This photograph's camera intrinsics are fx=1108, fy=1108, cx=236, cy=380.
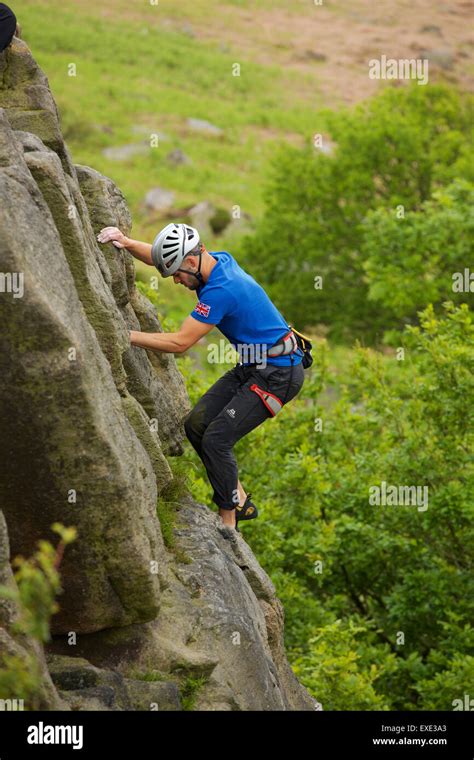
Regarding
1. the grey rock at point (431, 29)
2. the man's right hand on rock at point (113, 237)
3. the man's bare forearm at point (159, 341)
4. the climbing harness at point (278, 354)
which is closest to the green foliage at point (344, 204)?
the climbing harness at point (278, 354)

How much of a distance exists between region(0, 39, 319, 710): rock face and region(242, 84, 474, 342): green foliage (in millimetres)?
30381

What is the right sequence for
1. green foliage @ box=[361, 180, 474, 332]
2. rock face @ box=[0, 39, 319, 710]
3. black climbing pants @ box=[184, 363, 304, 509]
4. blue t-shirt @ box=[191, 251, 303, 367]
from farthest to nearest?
green foliage @ box=[361, 180, 474, 332] → black climbing pants @ box=[184, 363, 304, 509] → blue t-shirt @ box=[191, 251, 303, 367] → rock face @ box=[0, 39, 319, 710]

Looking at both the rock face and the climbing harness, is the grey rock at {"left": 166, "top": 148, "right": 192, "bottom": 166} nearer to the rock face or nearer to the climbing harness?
the rock face

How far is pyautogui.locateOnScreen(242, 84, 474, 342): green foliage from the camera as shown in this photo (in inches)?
1741

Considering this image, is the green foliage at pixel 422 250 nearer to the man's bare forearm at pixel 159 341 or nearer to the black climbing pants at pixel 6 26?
the man's bare forearm at pixel 159 341

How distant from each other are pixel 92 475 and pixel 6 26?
4.95m

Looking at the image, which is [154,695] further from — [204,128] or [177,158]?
[204,128]

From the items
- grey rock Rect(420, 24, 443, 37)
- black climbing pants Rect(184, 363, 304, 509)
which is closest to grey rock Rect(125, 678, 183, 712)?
black climbing pants Rect(184, 363, 304, 509)

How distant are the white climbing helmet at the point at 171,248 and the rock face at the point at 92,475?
0.58 meters

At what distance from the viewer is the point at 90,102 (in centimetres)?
8819

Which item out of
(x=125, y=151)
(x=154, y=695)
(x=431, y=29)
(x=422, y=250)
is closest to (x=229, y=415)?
(x=154, y=695)

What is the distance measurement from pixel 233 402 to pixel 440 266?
2273cm

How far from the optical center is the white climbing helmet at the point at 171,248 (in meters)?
12.8

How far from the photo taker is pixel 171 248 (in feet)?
42.0
